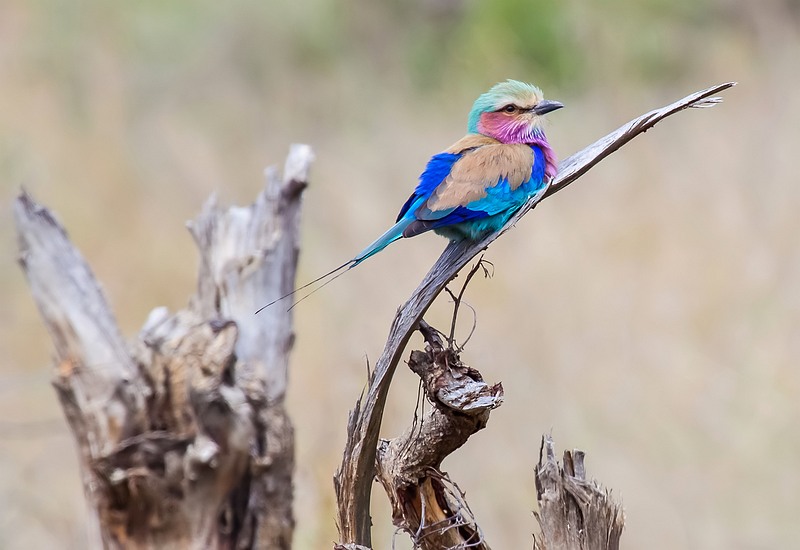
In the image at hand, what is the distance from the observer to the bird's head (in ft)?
9.08

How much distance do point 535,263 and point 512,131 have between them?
2684 mm

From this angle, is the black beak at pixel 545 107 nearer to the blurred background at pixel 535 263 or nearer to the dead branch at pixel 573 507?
the dead branch at pixel 573 507

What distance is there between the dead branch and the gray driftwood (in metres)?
1.34

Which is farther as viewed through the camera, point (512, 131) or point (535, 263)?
point (535, 263)

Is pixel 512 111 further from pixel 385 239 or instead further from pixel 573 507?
pixel 573 507

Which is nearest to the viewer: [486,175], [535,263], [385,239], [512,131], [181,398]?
[385,239]

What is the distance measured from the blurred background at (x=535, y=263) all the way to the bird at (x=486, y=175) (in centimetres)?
180

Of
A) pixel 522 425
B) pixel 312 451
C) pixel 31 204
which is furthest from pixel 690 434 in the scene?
pixel 31 204

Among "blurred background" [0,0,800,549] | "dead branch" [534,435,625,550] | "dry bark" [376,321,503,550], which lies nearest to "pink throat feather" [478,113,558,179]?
"dry bark" [376,321,503,550]

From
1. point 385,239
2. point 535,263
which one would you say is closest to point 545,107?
point 385,239

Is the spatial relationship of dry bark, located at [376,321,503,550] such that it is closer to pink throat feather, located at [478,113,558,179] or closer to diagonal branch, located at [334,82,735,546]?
diagonal branch, located at [334,82,735,546]

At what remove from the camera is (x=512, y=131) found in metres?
2.76

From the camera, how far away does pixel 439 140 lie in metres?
7.51

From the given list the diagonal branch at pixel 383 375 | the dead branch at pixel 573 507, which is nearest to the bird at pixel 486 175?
the diagonal branch at pixel 383 375
